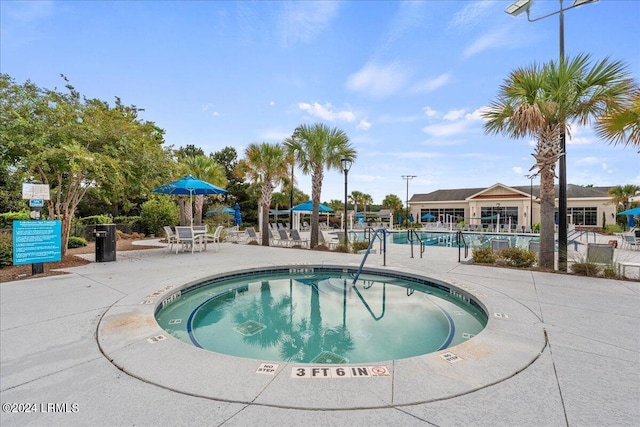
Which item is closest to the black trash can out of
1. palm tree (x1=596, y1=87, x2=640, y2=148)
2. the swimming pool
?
the swimming pool

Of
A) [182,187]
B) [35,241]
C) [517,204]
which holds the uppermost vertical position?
[517,204]

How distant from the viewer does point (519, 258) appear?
8.10m

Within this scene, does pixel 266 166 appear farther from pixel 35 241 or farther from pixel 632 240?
pixel 632 240

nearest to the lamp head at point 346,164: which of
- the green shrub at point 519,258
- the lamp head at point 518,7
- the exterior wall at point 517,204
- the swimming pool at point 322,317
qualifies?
the swimming pool at point 322,317

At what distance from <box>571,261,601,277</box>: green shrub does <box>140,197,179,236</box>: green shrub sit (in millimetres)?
19934

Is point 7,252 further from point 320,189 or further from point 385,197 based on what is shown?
point 385,197

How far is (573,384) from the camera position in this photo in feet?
8.09

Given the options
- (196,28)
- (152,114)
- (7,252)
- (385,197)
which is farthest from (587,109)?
(385,197)

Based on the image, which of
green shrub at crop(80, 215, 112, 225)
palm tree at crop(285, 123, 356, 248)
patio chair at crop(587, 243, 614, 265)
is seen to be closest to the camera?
patio chair at crop(587, 243, 614, 265)

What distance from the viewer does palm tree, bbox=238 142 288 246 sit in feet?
45.0

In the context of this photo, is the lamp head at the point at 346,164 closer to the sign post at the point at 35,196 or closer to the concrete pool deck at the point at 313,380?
the concrete pool deck at the point at 313,380

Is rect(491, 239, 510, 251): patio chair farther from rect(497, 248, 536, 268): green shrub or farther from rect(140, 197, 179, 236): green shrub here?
rect(140, 197, 179, 236): green shrub

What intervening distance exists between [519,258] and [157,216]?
19.4m

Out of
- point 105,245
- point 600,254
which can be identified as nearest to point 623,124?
point 600,254
